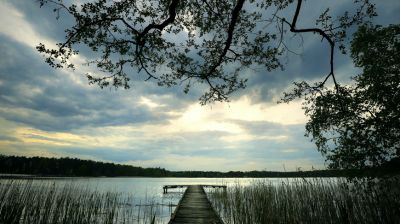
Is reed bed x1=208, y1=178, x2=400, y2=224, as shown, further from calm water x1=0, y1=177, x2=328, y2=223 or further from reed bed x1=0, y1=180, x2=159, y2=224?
reed bed x1=0, y1=180, x2=159, y2=224

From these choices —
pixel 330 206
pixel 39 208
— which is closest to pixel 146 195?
pixel 39 208

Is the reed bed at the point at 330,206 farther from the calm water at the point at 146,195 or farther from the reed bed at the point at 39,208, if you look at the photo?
the reed bed at the point at 39,208

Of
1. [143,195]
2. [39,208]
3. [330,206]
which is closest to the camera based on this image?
[330,206]

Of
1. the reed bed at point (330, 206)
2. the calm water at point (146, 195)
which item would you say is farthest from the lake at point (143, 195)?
the reed bed at point (330, 206)

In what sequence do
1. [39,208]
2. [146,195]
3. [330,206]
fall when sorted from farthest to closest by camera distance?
[146,195]
[39,208]
[330,206]

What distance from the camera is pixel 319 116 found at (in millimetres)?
9812

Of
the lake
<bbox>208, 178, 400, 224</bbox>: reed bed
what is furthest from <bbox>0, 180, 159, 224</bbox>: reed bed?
<bbox>208, 178, 400, 224</bbox>: reed bed

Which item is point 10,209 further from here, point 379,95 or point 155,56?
point 379,95

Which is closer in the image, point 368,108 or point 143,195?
point 368,108

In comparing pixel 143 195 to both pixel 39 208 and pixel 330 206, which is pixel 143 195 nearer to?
pixel 39 208

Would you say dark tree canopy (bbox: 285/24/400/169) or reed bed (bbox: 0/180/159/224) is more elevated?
dark tree canopy (bbox: 285/24/400/169)

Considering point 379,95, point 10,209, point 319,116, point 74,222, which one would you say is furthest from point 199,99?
point 379,95

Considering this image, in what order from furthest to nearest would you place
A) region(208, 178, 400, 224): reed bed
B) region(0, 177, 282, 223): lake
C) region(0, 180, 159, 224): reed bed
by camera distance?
region(0, 177, 282, 223): lake, region(0, 180, 159, 224): reed bed, region(208, 178, 400, 224): reed bed

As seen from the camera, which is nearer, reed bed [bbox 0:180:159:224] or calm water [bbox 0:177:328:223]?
reed bed [bbox 0:180:159:224]
